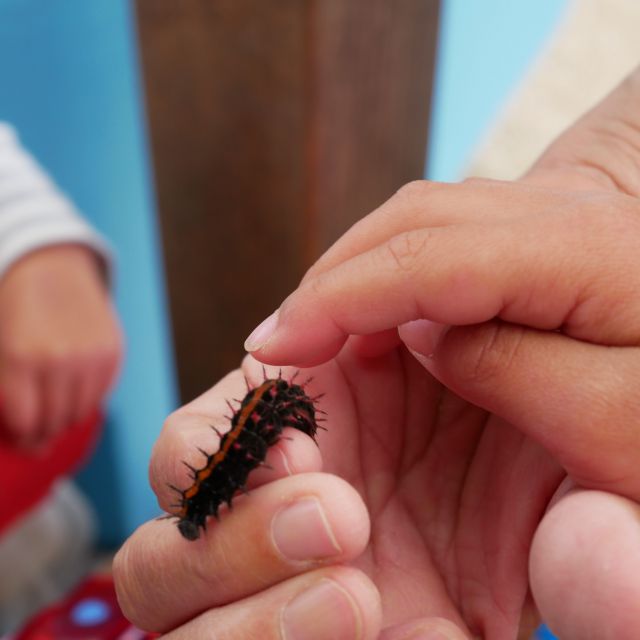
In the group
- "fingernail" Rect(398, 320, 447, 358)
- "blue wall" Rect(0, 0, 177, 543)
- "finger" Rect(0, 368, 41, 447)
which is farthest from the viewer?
"blue wall" Rect(0, 0, 177, 543)

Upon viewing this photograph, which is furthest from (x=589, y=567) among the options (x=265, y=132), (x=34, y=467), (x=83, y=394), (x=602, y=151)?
(x=34, y=467)

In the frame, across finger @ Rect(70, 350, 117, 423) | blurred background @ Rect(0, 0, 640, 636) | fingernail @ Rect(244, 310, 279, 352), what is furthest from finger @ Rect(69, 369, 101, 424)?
fingernail @ Rect(244, 310, 279, 352)

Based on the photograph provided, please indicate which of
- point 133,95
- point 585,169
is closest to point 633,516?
point 585,169

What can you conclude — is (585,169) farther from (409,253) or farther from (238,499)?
(238,499)

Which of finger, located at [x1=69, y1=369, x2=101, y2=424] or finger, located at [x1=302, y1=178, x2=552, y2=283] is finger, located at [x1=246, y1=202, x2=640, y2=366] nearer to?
finger, located at [x1=302, y1=178, x2=552, y2=283]

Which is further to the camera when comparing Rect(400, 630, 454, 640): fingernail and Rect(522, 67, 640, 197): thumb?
Rect(522, 67, 640, 197): thumb

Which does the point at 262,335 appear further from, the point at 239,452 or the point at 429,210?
the point at 429,210

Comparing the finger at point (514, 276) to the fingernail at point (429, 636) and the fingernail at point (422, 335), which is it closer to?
the fingernail at point (422, 335)
